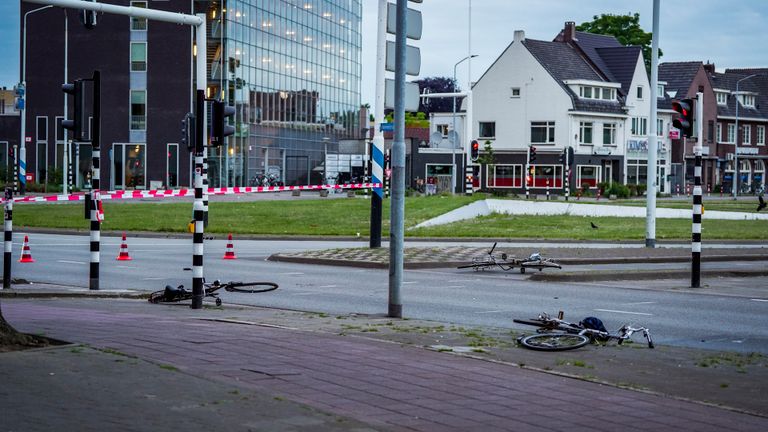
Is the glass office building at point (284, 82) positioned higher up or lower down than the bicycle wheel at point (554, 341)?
higher up

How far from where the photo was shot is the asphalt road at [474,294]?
13.6 meters

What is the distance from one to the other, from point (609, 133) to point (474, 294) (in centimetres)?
7323

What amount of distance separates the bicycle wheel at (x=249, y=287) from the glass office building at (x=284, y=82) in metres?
59.6

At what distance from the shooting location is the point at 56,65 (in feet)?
257

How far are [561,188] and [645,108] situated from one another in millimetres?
13203

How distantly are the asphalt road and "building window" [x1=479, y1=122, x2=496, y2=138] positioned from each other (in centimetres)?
6372

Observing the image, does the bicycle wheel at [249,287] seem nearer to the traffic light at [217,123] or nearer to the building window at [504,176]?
the traffic light at [217,123]

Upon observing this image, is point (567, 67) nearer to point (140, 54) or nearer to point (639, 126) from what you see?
point (639, 126)

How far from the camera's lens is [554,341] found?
1082cm

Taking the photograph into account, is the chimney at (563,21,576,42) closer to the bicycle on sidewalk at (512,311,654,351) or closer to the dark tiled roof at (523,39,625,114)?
the dark tiled roof at (523,39,625,114)

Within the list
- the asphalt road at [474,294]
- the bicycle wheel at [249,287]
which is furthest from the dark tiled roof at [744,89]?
the bicycle wheel at [249,287]

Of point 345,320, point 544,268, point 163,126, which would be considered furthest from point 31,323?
point 163,126

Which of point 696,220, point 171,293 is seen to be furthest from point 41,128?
point 696,220

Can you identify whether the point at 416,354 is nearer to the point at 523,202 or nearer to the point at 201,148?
the point at 201,148
